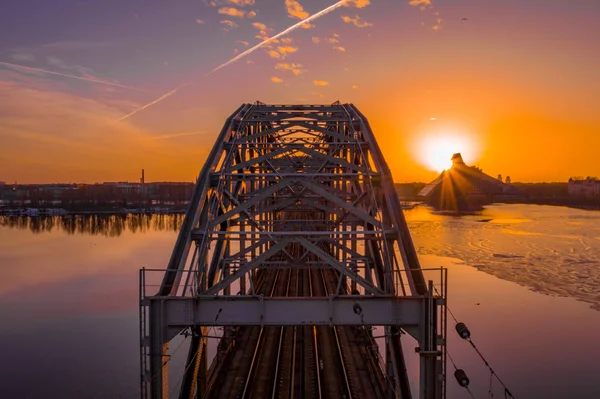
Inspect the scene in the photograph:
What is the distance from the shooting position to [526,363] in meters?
20.2

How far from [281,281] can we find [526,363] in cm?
1425

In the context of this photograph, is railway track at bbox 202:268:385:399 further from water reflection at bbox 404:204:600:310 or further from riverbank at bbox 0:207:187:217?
riverbank at bbox 0:207:187:217

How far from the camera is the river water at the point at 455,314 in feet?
60.8

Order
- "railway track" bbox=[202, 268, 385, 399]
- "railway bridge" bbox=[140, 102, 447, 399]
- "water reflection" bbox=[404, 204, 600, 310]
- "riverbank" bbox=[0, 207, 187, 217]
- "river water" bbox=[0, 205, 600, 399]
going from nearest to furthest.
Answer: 1. "railway bridge" bbox=[140, 102, 447, 399]
2. "railway track" bbox=[202, 268, 385, 399]
3. "river water" bbox=[0, 205, 600, 399]
4. "water reflection" bbox=[404, 204, 600, 310]
5. "riverbank" bbox=[0, 207, 187, 217]

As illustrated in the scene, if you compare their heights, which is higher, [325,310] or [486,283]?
[325,310]

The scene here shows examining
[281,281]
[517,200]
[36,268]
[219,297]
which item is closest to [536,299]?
[281,281]

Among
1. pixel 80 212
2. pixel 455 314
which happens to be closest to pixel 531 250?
pixel 455 314

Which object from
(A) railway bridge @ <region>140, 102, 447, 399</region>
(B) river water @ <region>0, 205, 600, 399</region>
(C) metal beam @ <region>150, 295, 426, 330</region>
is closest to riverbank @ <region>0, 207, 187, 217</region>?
(B) river water @ <region>0, 205, 600, 399</region>

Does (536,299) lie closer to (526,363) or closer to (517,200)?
(526,363)

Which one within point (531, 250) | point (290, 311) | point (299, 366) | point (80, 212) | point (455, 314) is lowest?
point (455, 314)

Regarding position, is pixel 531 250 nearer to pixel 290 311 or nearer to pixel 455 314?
pixel 455 314

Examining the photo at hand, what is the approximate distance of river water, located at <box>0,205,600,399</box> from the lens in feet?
60.8

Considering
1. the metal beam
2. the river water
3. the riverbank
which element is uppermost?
the metal beam

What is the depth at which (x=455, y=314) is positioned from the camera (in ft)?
85.4
